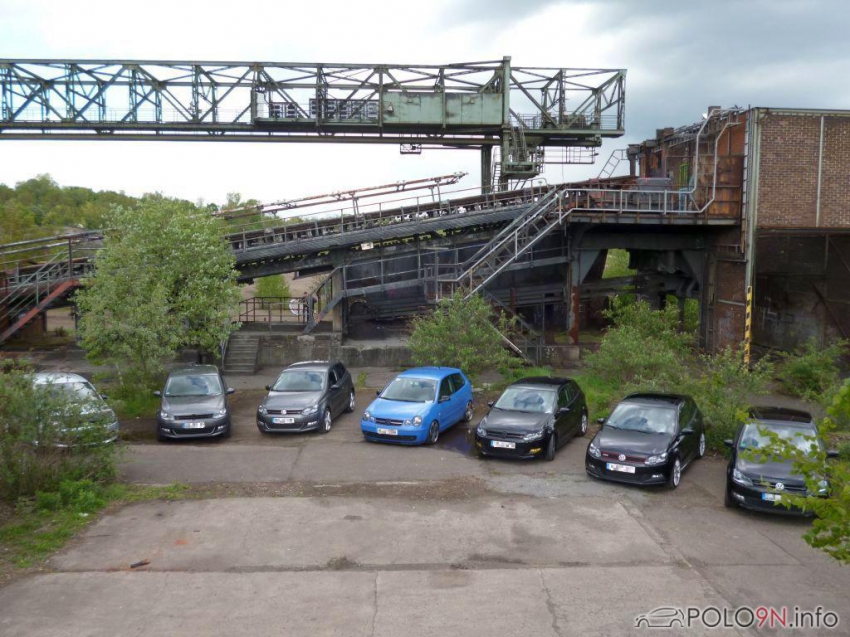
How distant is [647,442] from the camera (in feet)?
39.3

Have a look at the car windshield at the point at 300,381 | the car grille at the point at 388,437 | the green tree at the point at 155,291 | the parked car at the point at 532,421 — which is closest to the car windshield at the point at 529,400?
the parked car at the point at 532,421

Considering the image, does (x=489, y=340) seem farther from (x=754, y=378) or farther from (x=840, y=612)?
(x=840, y=612)

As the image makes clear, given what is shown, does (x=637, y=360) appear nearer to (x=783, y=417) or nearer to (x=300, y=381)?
(x=783, y=417)

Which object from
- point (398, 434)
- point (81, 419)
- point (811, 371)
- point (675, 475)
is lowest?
point (675, 475)

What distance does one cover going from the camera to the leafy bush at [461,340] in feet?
60.7

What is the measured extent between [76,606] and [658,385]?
41.4 ft

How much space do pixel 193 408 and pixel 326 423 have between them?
9.37ft

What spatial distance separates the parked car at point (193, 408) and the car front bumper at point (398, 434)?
10.3 ft

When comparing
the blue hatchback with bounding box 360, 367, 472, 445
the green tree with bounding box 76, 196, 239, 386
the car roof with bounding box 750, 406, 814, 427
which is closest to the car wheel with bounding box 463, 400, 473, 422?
the blue hatchback with bounding box 360, 367, 472, 445

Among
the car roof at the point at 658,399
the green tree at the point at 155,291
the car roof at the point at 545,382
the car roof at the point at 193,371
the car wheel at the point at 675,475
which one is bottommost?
the car wheel at the point at 675,475

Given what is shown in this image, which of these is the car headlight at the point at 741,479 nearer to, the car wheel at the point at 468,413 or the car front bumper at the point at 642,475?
the car front bumper at the point at 642,475

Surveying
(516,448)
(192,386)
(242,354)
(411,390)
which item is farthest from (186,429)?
(242,354)

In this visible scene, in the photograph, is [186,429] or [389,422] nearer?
[389,422]

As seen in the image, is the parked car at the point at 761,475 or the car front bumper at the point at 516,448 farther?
the car front bumper at the point at 516,448
